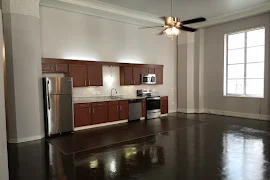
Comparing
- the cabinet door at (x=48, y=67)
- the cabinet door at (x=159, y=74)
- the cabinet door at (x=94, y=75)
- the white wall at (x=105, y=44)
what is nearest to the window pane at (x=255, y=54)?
the white wall at (x=105, y=44)

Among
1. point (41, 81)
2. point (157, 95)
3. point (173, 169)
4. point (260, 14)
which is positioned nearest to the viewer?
point (173, 169)

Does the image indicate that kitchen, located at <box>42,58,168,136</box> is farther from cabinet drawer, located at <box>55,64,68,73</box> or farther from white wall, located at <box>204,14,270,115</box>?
white wall, located at <box>204,14,270,115</box>

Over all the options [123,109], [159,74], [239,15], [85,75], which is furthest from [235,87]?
[85,75]

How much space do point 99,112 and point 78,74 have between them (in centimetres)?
134

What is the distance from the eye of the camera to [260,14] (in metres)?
7.07

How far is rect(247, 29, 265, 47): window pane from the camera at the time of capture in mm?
7285

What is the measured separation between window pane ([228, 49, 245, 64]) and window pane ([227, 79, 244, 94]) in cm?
77

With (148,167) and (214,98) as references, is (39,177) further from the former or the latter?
(214,98)

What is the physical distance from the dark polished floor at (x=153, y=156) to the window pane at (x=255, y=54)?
8.90 feet

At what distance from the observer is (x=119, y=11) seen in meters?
6.77

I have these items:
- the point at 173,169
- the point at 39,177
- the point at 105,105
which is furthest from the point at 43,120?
the point at 173,169

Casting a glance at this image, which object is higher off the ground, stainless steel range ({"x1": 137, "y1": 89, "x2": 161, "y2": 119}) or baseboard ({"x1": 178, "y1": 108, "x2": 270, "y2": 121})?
stainless steel range ({"x1": 137, "y1": 89, "x2": 161, "y2": 119})

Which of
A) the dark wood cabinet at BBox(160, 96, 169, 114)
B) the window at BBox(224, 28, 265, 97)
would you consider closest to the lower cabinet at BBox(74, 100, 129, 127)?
the dark wood cabinet at BBox(160, 96, 169, 114)

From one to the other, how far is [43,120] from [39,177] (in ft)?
8.58
